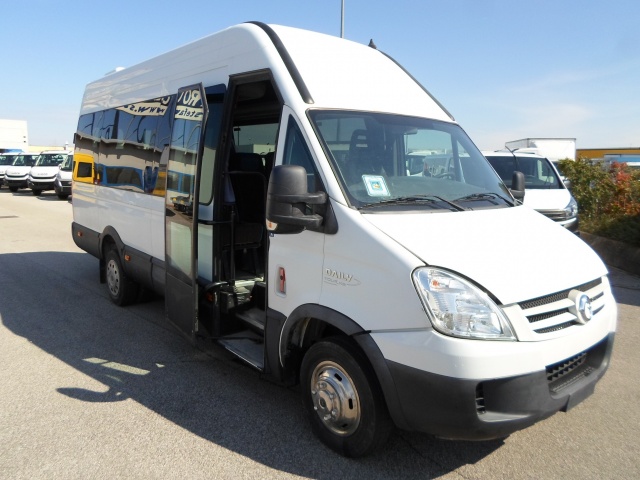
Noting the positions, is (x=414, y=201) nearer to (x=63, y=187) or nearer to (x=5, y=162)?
(x=63, y=187)

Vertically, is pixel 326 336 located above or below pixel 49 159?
below

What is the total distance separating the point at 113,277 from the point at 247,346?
10.2ft

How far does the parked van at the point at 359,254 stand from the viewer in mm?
2832

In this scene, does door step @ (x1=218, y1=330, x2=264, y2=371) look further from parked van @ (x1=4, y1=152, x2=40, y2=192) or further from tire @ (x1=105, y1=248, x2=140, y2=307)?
parked van @ (x1=4, y1=152, x2=40, y2=192)

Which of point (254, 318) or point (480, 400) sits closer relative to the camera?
point (480, 400)

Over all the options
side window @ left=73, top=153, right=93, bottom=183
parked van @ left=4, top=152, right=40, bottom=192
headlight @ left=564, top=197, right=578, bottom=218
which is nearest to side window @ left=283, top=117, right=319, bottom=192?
side window @ left=73, top=153, right=93, bottom=183

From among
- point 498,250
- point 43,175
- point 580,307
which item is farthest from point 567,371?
point 43,175

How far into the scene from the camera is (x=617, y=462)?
3391mm

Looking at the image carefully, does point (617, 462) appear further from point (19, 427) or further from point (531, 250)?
point (19, 427)

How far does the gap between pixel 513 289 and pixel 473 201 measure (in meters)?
1.06

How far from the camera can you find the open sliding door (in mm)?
4559

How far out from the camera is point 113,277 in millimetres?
6844

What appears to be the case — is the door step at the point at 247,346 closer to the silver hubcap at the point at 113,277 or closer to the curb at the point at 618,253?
the silver hubcap at the point at 113,277

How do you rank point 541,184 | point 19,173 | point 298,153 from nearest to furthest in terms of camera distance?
point 298,153, point 541,184, point 19,173
